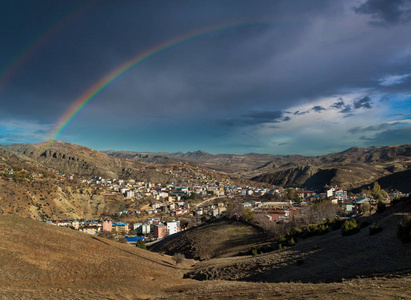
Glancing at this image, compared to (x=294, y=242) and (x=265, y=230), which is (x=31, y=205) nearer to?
(x=265, y=230)

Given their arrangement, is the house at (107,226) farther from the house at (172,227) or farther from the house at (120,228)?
the house at (172,227)

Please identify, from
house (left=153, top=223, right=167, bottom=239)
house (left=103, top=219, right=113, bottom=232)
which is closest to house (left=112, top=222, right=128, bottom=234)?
house (left=103, top=219, right=113, bottom=232)

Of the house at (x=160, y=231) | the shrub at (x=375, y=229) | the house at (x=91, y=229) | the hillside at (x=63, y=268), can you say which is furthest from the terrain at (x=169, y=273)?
the house at (x=160, y=231)

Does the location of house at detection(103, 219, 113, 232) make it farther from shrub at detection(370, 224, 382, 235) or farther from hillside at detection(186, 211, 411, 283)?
shrub at detection(370, 224, 382, 235)

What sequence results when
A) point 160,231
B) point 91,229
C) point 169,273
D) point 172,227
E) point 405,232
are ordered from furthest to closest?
point 172,227 → point 160,231 → point 91,229 → point 169,273 → point 405,232

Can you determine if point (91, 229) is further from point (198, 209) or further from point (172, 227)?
point (198, 209)

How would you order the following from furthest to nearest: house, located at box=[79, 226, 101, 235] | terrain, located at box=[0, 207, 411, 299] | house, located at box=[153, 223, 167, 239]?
1. house, located at box=[153, 223, 167, 239]
2. house, located at box=[79, 226, 101, 235]
3. terrain, located at box=[0, 207, 411, 299]

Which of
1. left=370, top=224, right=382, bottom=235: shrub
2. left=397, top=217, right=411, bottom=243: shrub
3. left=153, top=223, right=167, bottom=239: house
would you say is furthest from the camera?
left=153, top=223, right=167, bottom=239: house

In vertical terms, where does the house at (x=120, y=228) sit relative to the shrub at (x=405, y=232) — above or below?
below

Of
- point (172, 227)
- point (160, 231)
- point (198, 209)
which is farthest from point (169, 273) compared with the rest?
point (198, 209)

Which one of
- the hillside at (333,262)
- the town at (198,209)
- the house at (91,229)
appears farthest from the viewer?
the house at (91,229)

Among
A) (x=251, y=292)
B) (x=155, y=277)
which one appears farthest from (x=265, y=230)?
(x=251, y=292)
